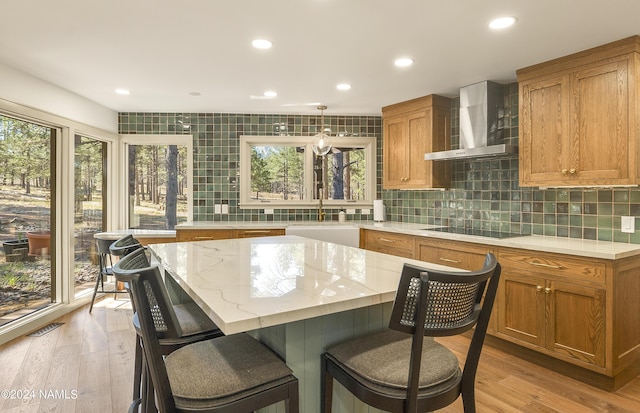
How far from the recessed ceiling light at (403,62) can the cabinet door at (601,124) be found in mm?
1179

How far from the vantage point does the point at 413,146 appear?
4.11 m

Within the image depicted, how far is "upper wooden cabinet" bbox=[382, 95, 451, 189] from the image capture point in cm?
392

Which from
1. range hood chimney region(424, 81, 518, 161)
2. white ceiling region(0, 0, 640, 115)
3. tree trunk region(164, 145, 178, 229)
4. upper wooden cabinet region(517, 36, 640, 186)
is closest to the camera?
white ceiling region(0, 0, 640, 115)

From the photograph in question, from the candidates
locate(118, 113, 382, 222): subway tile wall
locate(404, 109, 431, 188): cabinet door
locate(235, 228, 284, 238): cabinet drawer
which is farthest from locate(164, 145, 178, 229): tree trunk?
locate(404, 109, 431, 188): cabinet door

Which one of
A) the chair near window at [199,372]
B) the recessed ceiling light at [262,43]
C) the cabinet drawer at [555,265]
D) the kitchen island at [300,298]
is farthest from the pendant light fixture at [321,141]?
the chair near window at [199,372]

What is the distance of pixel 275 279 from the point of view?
1.46 meters

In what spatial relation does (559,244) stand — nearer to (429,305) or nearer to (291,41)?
(429,305)

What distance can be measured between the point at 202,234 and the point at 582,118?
3635 mm

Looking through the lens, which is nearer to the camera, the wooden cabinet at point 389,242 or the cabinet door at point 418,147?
the wooden cabinet at point 389,242

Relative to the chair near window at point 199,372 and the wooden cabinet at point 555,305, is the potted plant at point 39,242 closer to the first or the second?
the chair near window at point 199,372

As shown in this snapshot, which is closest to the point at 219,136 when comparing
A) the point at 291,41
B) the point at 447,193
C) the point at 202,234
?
the point at 202,234

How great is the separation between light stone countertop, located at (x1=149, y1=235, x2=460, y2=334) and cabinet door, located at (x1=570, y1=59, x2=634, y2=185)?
66.9 inches

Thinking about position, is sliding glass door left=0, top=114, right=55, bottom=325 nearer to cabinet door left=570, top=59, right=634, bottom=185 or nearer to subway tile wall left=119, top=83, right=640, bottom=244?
subway tile wall left=119, top=83, right=640, bottom=244

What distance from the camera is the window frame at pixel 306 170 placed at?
480cm
